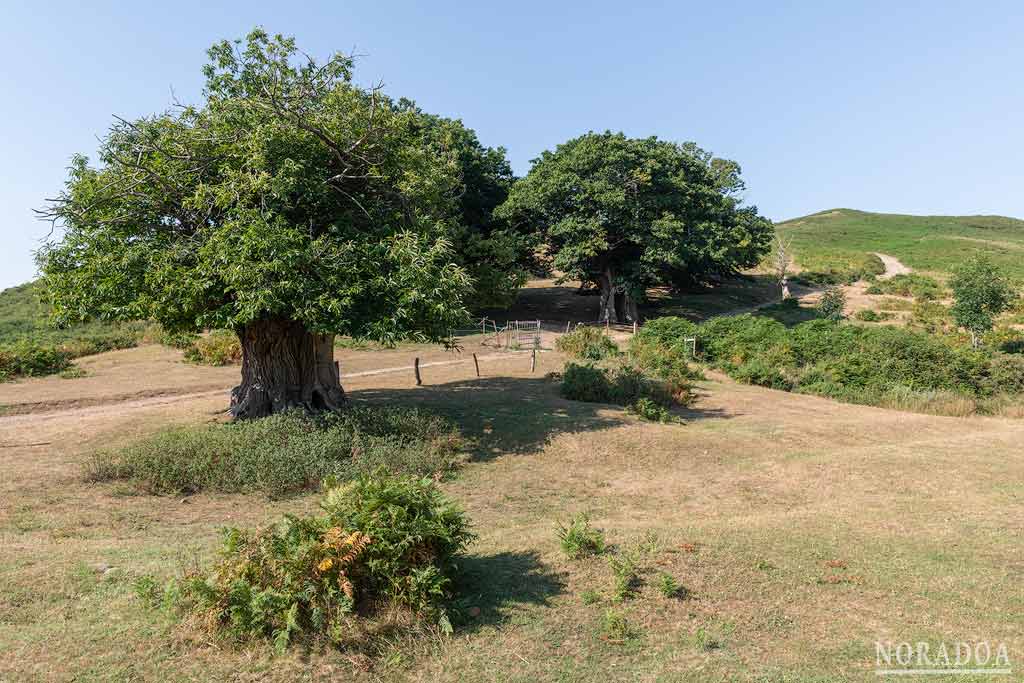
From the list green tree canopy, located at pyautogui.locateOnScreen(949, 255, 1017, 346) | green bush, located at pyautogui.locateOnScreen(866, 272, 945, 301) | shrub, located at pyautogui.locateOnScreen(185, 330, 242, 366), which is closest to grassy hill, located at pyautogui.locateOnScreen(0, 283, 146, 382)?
shrub, located at pyautogui.locateOnScreen(185, 330, 242, 366)

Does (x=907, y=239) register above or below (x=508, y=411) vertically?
above

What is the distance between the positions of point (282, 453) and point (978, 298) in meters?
37.3

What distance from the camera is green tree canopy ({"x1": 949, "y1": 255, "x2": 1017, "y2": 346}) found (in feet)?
115

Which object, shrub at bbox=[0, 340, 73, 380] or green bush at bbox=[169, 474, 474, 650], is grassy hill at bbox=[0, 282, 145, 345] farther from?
green bush at bbox=[169, 474, 474, 650]

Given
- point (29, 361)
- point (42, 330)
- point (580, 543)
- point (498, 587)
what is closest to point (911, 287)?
point (580, 543)

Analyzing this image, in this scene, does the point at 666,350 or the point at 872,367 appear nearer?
the point at 872,367

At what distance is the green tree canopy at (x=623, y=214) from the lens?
40.0 meters

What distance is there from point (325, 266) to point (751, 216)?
4331 cm

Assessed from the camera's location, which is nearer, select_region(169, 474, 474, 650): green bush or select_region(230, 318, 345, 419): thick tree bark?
select_region(169, 474, 474, 650): green bush

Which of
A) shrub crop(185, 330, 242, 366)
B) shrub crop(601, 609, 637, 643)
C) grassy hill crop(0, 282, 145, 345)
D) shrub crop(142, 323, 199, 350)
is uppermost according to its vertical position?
grassy hill crop(0, 282, 145, 345)

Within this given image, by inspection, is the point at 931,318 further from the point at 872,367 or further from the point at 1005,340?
the point at 872,367

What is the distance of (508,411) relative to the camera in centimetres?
1691

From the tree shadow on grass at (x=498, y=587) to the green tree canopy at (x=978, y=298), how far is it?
36.3 m

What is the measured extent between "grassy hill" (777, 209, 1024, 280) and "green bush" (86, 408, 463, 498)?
53.1 m
